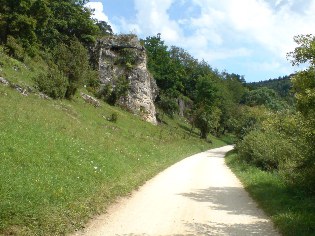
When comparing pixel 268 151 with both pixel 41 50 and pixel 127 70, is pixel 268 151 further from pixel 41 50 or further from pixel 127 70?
pixel 127 70

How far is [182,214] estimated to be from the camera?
11.6 metres

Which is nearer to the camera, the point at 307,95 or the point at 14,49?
the point at 307,95

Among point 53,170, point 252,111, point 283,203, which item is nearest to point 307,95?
point 283,203

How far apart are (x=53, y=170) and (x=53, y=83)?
1828 centimetres

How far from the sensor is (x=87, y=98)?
3769 cm

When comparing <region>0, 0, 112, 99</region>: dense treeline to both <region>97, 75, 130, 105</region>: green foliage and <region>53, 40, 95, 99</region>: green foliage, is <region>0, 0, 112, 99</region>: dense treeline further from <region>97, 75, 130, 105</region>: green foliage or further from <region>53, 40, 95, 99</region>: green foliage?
<region>97, 75, 130, 105</region>: green foliage

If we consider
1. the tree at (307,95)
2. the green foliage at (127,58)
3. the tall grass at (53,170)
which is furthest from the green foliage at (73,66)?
the tree at (307,95)

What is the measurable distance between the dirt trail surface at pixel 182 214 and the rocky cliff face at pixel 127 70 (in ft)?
104

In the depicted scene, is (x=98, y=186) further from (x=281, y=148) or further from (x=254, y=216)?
(x=281, y=148)

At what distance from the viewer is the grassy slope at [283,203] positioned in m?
10.1

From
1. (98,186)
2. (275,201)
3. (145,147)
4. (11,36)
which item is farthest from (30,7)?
(275,201)

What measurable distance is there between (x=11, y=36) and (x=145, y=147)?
1687 cm

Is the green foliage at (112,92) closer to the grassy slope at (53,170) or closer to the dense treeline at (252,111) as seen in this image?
the dense treeline at (252,111)

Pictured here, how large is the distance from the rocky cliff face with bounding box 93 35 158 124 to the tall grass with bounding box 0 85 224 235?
79.7 feet
